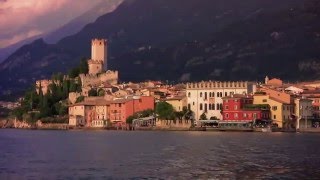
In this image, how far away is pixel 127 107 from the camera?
99750mm

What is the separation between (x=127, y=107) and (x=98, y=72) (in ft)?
91.8

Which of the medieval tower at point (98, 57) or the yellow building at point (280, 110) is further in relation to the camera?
the medieval tower at point (98, 57)

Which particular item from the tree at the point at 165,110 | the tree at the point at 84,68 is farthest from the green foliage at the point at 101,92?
the tree at the point at 165,110

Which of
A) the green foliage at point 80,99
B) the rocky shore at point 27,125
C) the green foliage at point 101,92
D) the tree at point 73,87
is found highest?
the tree at point 73,87

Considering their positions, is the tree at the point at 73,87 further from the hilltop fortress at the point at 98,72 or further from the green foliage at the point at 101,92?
the green foliage at the point at 101,92

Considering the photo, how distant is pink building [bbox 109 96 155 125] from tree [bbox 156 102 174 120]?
14.8ft

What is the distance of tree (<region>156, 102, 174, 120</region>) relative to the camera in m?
91.7

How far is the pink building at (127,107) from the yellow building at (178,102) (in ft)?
11.3

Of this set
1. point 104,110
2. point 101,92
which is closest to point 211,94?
point 104,110

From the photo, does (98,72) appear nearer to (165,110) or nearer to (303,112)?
(165,110)

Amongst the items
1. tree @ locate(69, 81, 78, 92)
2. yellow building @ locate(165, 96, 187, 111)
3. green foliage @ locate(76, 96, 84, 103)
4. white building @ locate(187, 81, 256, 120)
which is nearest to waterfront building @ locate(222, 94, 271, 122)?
white building @ locate(187, 81, 256, 120)

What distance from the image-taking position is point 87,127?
108188 mm

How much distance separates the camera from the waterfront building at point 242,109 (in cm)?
8412

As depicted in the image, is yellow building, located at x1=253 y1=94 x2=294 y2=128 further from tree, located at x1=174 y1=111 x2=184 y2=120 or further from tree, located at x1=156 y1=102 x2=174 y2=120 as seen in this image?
tree, located at x1=156 y1=102 x2=174 y2=120
